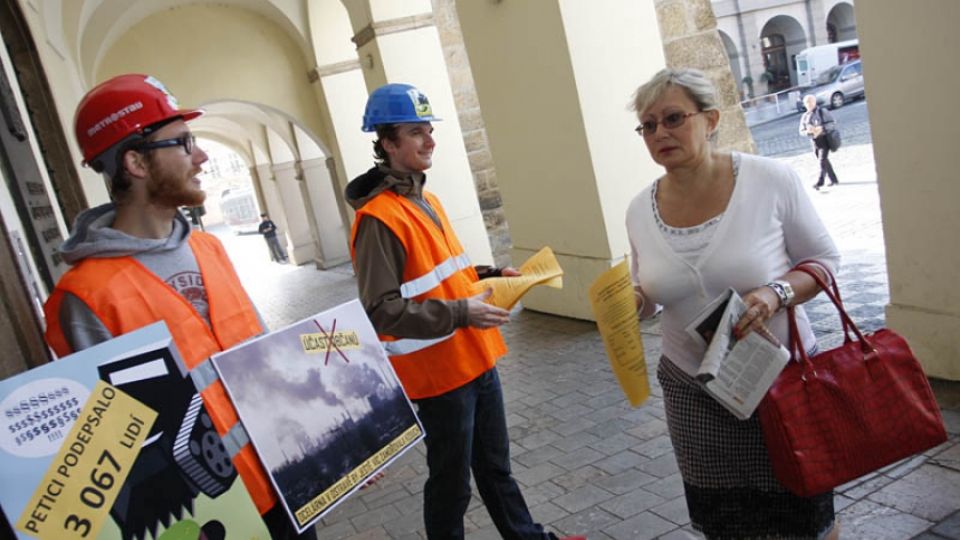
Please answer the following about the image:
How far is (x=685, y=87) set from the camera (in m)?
2.25

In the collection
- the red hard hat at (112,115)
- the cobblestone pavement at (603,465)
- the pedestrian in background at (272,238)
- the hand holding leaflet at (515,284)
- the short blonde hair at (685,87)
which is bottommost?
the cobblestone pavement at (603,465)

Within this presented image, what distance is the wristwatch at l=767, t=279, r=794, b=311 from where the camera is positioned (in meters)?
2.08

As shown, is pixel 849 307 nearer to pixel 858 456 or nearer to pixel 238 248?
pixel 858 456

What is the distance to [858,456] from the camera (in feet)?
6.49

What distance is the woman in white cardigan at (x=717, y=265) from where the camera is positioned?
2.16 metres

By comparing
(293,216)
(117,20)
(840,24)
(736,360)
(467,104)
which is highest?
(117,20)

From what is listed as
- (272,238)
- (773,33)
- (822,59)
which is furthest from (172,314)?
(773,33)

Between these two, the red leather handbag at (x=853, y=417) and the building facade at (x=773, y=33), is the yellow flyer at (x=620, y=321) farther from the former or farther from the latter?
the building facade at (x=773, y=33)

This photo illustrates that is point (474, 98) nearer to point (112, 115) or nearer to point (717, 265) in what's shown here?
point (717, 265)

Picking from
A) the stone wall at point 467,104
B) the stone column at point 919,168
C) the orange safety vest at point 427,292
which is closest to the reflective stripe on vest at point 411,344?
the orange safety vest at point 427,292

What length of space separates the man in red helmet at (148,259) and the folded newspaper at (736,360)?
1199 millimetres

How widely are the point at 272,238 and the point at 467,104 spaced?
49.4ft

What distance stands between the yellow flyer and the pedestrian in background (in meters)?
22.0

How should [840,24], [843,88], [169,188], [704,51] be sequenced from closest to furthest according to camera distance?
[169,188]
[704,51]
[843,88]
[840,24]
